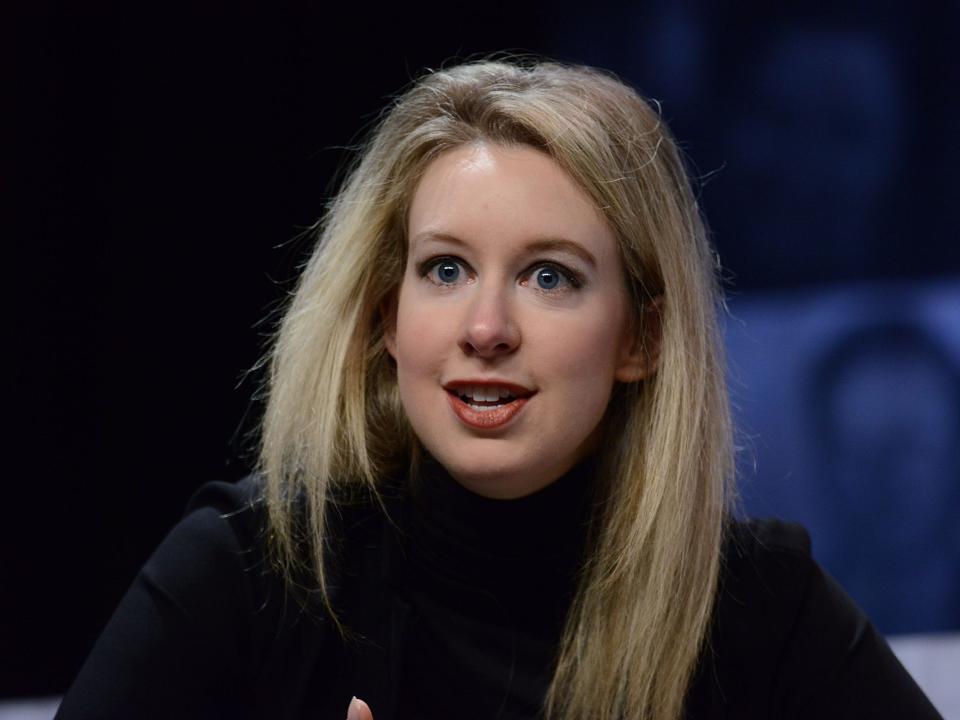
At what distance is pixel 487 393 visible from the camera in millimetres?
1254

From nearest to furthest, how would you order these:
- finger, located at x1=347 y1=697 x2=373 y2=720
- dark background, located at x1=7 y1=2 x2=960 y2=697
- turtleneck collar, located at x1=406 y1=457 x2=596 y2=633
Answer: finger, located at x1=347 y1=697 x2=373 y2=720 < turtleneck collar, located at x1=406 y1=457 x2=596 y2=633 < dark background, located at x1=7 y1=2 x2=960 y2=697

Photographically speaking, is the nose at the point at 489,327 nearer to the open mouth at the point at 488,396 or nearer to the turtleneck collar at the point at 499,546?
the open mouth at the point at 488,396

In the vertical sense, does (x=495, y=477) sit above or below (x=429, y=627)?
above

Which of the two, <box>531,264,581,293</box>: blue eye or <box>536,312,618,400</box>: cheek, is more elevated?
<box>531,264,581,293</box>: blue eye

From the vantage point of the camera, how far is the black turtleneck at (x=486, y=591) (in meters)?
1.33

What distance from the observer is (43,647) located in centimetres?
188

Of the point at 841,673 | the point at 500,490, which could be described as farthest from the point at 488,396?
the point at 841,673

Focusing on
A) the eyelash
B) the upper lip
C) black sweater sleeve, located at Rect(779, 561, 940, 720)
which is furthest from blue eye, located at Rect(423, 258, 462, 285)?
black sweater sleeve, located at Rect(779, 561, 940, 720)

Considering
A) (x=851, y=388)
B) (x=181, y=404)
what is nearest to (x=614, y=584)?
(x=181, y=404)

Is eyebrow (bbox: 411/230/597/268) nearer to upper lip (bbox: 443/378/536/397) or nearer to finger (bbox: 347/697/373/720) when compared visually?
upper lip (bbox: 443/378/536/397)

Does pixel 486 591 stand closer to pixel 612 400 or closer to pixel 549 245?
pixel 612 400

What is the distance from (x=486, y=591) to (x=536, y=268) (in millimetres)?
339

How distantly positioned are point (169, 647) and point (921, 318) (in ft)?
5.24

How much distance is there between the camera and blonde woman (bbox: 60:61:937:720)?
1.26 m
